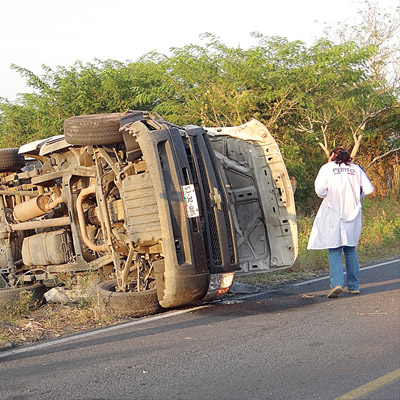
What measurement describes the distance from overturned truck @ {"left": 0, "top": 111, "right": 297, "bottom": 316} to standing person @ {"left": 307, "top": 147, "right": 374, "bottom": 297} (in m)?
0.37

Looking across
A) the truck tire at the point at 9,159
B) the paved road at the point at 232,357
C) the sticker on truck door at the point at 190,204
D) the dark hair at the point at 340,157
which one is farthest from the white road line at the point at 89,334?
the truck tire at the point at 9,159

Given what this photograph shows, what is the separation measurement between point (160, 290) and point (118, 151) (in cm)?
171

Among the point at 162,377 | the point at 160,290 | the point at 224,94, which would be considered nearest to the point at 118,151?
the point at 160,290

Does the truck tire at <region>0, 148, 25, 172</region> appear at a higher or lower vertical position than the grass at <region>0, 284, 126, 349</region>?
higher

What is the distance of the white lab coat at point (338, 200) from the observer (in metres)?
7.10

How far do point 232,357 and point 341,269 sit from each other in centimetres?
268

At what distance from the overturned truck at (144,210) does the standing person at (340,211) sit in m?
0.37

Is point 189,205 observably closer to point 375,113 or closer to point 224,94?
point 224,94

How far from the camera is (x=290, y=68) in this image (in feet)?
46.1

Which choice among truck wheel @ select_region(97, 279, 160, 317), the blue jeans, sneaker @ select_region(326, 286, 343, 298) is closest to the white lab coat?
the blue jeans

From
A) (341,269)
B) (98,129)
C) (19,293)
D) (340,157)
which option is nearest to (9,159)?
(19,293)

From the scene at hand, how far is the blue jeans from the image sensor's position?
6855mm

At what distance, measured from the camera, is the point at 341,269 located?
6.88 m

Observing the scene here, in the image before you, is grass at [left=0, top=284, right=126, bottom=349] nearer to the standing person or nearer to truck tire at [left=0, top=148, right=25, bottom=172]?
truck tire at [left=0, top=148, right=25, bottom=172]
